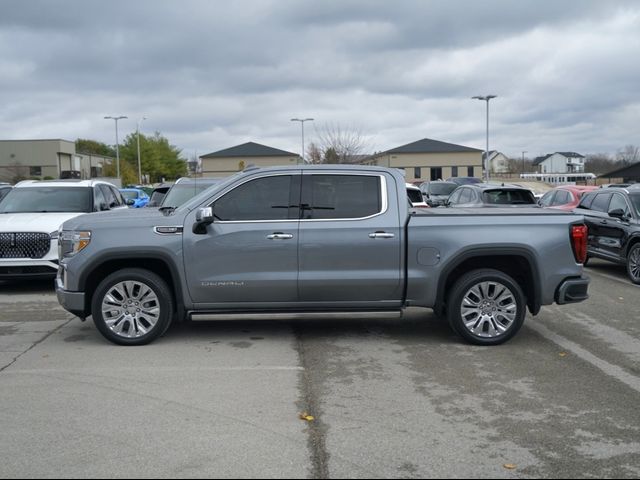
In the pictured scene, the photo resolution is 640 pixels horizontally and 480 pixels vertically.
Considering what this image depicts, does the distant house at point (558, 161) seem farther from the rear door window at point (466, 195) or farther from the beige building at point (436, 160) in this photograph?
the rear door window at point (466, 195)

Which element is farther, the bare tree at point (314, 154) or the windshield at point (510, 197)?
the bare tree at point (314, 154)

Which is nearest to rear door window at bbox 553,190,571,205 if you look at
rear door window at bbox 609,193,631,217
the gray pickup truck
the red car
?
the red car

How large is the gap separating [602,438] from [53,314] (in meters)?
7.41

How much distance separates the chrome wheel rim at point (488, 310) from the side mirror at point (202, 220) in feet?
9.47

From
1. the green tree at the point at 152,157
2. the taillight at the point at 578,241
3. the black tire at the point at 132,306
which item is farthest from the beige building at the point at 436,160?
the black tire at the point at 132,306

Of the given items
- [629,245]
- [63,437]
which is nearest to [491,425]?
[63,437]

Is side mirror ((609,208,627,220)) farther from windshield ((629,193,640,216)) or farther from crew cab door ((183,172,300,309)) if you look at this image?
crew cab door ((183,172,300,309))

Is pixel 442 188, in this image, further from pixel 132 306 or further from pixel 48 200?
pixel 132 306

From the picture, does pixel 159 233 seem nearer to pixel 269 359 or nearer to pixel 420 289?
pixel 269 359

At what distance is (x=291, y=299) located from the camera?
298 inches

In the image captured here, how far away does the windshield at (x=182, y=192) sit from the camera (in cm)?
1459

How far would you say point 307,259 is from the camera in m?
7.50

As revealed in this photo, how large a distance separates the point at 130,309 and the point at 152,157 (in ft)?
279

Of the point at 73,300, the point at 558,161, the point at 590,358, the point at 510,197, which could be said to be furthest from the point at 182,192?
the point at 558,161
